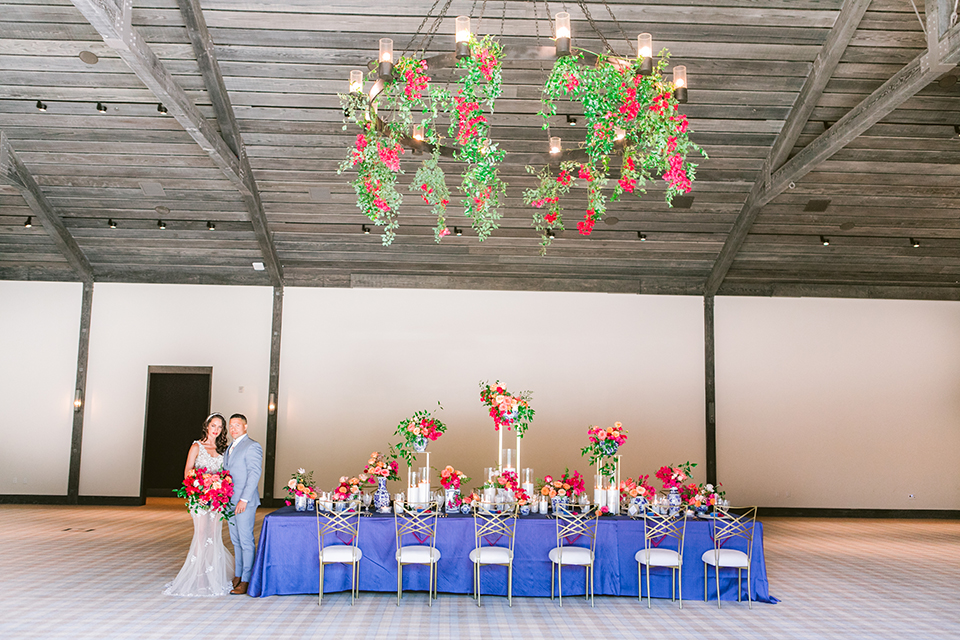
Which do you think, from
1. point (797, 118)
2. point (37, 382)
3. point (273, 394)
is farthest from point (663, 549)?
point (37, 382)

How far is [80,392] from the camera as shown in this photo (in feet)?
36.7

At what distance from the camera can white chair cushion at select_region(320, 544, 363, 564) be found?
5.65 meters

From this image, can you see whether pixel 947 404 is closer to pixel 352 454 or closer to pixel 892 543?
pixel 892 543

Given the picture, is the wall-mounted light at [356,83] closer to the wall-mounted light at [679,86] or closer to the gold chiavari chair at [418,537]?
the wall-mounted light at [679,86]

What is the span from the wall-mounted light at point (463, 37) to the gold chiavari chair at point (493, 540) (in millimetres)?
3621

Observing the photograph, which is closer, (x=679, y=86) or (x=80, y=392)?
(x=679, y=86)

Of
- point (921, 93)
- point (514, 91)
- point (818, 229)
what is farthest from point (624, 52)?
point (818, 229)

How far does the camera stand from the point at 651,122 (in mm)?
4617

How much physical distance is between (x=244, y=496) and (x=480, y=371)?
5.80m

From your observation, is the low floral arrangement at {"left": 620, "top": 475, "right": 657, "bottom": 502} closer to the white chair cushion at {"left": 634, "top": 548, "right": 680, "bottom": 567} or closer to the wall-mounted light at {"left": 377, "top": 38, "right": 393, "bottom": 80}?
the white chair cushion at {"left": 634, "top": 548, "right": 680, "bottom": 567}

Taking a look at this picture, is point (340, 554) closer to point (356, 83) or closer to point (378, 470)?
point (378, 470)

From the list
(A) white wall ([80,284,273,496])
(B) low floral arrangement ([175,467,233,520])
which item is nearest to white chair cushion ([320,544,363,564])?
(B) low floral arrangement ([175,467,233,520])

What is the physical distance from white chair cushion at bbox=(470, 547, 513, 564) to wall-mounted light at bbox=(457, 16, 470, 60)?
3.83 meters

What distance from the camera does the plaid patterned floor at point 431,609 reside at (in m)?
4.98
